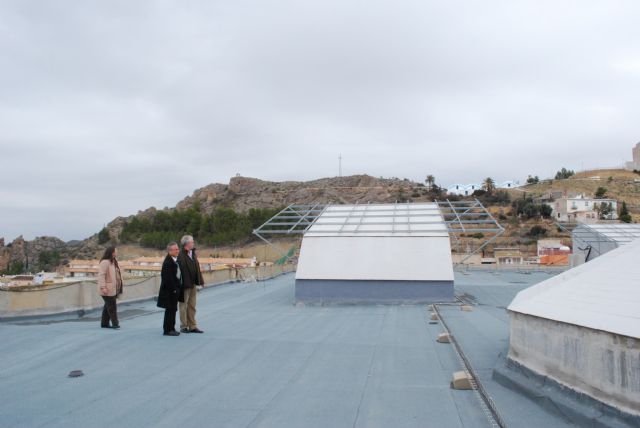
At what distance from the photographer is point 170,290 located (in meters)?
8.10

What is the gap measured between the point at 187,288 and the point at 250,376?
3.01 m

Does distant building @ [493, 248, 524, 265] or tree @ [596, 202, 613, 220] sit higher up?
tree @ [596, 202, 613, 220]

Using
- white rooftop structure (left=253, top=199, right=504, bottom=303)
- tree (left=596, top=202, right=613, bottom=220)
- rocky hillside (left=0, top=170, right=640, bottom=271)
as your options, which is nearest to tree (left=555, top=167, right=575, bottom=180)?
rocky hillside (left=0, top=170, right=640, bottom=271)

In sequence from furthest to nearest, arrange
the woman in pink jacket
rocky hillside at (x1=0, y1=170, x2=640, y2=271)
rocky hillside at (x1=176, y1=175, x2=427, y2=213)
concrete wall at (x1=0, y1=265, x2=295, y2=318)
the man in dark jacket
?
rocky hillside at (x1=176, y1=175, x2=427, y2=213)
rocky hillside at (x1=0, y1=170, x2=640, y2=271)
concrete wall at (x1=0, y1=265, x2=295, y2=318)
the woman in pink jacket
the man in dark jacket

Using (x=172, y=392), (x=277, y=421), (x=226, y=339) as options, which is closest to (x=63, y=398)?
(x=172, y=392)

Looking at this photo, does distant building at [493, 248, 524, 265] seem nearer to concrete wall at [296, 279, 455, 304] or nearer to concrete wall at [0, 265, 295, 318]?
concrete wall at [296, 279, 455, 304]

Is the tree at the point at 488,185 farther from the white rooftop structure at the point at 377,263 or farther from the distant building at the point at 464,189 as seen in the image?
the white rooftop structure at the point at 377,263

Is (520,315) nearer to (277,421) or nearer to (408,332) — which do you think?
(277,421)

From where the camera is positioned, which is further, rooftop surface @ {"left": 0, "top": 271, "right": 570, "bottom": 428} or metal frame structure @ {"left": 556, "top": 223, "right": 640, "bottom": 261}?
metal frame structure @ {"left": 556, "top": 223, "right": 640, "bottom": 261}

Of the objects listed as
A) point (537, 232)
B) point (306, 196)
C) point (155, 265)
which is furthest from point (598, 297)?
point (306, 196)

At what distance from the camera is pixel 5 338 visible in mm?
7320

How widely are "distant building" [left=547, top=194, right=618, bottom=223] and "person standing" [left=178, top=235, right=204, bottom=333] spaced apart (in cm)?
6123

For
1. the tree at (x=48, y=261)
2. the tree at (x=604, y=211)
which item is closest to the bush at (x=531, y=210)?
the tree at (x=604, y=211)

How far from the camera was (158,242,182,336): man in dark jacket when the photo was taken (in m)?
7.93
